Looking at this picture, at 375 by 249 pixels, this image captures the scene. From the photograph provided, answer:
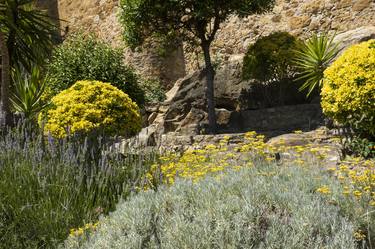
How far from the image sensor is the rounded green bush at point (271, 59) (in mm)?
9844

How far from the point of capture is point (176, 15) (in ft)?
32.3

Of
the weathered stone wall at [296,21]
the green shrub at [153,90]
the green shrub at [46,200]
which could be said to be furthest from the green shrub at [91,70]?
the green shrub at [46,200]

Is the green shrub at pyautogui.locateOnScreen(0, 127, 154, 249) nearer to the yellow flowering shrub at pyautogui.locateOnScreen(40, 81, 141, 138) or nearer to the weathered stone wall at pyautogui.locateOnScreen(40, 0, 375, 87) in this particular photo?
the yellow flowering shrub at pyautogui.locateOnScreen(40, 81, 141, 138)

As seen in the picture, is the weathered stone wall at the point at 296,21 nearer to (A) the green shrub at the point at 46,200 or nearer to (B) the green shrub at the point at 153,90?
(B) the green shrub at the point at 153,90

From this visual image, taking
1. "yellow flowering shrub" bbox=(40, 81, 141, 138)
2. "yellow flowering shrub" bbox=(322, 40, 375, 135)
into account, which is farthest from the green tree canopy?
"yellow flowering shrub" bbox=(322, 40, 375, 135)

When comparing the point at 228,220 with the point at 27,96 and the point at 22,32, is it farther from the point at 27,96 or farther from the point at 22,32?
the point at 27,96

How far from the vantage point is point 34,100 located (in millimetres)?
10094

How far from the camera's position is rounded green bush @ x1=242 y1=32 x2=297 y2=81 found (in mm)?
9844

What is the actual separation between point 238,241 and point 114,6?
53.7 ft

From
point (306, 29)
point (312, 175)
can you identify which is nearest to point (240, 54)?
point (306, 29)

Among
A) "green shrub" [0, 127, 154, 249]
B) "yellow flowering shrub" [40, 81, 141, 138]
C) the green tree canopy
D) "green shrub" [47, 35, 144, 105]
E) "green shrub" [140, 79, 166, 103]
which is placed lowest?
"green shrub" [0, 127, 154, 249]

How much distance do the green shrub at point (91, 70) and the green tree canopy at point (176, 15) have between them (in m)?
1.78

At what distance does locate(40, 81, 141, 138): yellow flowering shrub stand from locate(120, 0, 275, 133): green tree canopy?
2074mm

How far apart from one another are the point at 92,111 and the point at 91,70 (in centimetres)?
434
